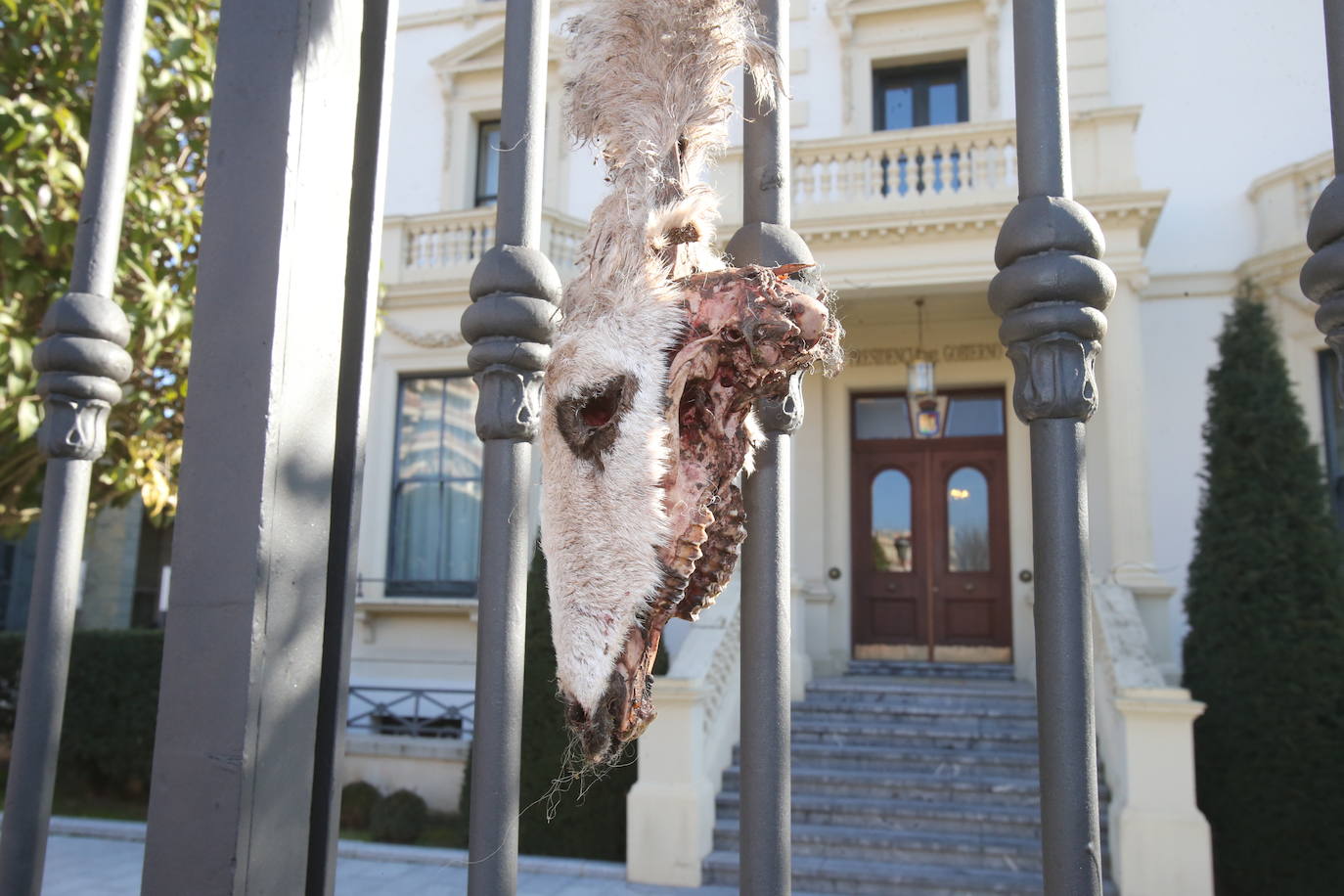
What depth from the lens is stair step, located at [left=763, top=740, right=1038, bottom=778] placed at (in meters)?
8.41

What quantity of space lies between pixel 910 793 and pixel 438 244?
9.17 m

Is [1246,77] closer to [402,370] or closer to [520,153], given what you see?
[402,370]

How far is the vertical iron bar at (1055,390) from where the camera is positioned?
5.07 feet

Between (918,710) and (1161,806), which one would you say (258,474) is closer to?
(1161,806)

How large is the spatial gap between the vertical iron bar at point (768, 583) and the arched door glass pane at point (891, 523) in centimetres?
1045

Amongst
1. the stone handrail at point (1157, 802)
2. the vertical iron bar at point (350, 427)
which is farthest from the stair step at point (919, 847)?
the vertical iron bar at point (350, 427)

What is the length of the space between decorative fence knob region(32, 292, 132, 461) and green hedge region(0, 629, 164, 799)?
9.40 metres

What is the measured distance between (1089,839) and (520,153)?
1.63 m

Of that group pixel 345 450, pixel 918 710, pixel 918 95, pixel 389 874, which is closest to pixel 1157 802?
pixel 918 710

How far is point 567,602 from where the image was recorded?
147cm

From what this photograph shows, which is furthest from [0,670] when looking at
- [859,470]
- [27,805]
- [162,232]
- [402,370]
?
[27,805]

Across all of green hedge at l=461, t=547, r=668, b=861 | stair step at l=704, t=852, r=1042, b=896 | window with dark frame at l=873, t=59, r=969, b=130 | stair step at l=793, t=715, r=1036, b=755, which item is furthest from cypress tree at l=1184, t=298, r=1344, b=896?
window with dark frame at l=873, t=59, r=969, b=130

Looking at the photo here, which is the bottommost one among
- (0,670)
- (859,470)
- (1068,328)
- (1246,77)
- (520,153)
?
(0,670)

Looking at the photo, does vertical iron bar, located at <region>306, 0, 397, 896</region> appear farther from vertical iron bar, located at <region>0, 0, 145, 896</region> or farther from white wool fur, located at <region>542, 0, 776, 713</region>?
vertical iron bar, located at <region>0, 0, 145, 896</region>
